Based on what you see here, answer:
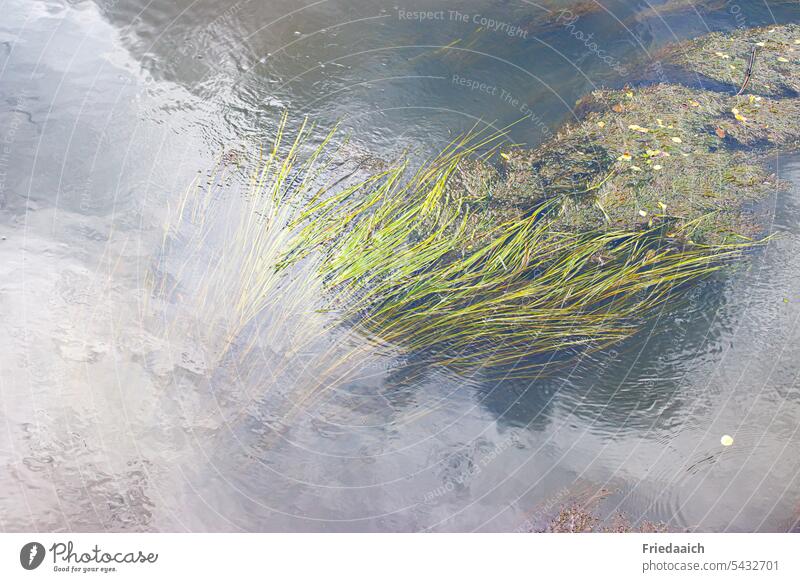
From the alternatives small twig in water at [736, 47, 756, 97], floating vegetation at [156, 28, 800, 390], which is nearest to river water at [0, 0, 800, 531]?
floating vegetation at [156, 28, 800, 390]

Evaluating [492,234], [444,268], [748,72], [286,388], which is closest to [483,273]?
[444,268]

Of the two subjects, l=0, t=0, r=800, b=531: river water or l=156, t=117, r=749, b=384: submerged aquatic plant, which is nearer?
l=0, t=0, r=800, b=531: river water

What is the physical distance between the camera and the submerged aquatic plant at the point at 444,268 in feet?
11.6

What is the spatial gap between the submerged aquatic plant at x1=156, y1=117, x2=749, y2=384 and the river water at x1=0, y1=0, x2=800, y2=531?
17 cm

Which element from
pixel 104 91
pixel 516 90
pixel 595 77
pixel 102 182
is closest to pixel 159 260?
pixel 102 182

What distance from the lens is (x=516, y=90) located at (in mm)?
4789

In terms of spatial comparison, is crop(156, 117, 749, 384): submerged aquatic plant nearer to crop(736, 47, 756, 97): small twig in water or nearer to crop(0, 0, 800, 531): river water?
crop(0, 0, 800, 531): river water

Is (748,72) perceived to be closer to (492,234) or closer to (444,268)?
(492,234)

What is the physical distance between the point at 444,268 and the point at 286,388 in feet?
4.11

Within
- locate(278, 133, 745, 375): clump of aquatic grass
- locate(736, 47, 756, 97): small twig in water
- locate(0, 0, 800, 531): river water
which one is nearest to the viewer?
locate(0, 0, 800, 531): river water

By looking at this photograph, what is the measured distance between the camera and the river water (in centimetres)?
312

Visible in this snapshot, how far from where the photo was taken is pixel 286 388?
3.38 metres

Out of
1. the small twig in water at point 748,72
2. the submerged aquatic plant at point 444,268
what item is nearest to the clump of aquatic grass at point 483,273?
the submerged aquatic plant at point 444,268

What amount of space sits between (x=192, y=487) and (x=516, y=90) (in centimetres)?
385
